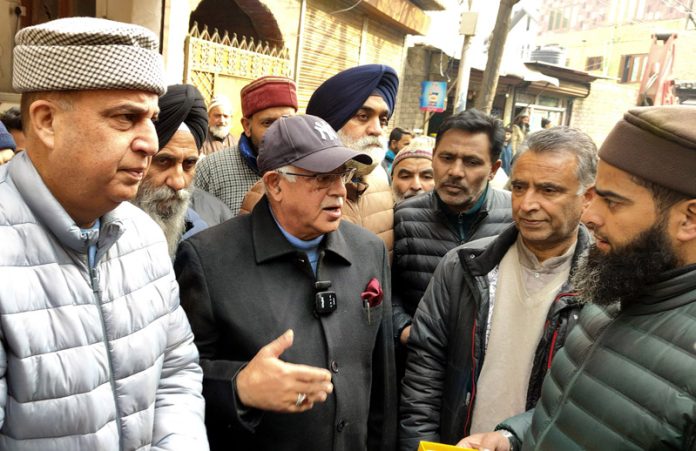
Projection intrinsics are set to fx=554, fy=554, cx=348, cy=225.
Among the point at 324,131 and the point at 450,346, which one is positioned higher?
the point at 324,131

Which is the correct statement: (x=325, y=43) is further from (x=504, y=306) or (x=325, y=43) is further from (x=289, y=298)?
(x=289, y=298)

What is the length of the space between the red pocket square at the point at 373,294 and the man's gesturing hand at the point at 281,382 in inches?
20.8

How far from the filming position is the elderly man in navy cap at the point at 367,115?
3131 mm

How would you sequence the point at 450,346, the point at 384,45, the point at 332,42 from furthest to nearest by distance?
the point at 384,45
the point at 332,42
the point at 450,346

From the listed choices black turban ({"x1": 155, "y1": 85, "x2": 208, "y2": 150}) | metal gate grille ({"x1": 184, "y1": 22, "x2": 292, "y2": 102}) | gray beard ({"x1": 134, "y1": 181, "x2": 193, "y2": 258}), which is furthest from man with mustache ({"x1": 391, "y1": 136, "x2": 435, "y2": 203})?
metal gate grille ({"x1": 184, "y1": 22, "x2": 292, "y2": 102})

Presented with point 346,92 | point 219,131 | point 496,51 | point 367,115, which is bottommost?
point 219,131

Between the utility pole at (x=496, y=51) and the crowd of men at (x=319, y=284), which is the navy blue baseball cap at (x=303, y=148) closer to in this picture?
the crowd of men at (x=319, y=284)

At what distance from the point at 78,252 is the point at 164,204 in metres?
1.26

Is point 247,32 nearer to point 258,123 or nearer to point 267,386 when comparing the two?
point 258,123

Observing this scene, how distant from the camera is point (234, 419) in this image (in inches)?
73.6

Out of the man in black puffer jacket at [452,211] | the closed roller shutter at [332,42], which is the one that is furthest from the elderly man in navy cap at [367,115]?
the closed roller shutter at [332,42]

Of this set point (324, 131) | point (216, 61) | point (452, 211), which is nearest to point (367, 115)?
point (452, 211)

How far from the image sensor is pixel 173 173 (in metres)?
2.71

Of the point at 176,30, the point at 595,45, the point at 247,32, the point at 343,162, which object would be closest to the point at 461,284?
the point at 343,162
